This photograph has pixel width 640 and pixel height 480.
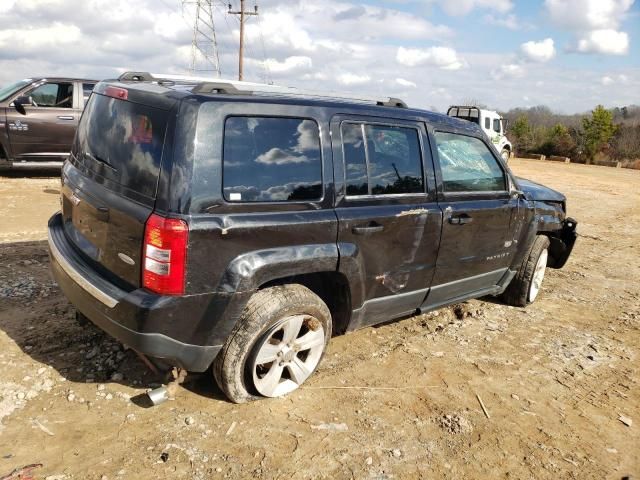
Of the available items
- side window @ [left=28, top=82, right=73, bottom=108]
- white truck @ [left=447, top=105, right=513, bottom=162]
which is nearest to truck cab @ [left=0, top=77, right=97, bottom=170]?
side window @ [left=28, top=82, right=73, bottom=108]

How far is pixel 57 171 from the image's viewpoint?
10.8 metres

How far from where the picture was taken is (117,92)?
9.85 ft

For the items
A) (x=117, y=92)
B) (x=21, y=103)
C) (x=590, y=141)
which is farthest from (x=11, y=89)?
(x=590, y=141)

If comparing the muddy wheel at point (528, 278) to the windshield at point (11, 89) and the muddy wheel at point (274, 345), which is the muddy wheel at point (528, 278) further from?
the windshield at point (11, 89)

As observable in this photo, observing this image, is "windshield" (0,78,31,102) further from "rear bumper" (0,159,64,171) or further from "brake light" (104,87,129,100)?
"brake light" (104,87,129,100)

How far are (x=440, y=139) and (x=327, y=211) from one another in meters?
1.26

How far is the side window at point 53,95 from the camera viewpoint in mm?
9438

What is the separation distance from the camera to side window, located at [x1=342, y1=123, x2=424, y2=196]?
321 centimetres

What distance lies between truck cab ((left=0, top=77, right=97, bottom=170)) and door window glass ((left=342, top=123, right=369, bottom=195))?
7.71 metres

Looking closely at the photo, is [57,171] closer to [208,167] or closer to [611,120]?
[208,167]

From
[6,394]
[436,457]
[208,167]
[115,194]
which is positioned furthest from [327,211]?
[6,394]

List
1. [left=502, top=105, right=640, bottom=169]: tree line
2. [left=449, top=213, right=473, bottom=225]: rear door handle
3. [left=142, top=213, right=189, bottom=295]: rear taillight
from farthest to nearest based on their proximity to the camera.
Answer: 1. [left=502, top=105, right=640, bottom=169]: tree line
2. [left=449, top=213, right=473, bottom=225]: rear door handle
3. [left=142, top=213, right=189, bottom=295]: rear taillight

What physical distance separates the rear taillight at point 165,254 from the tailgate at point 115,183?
63mm

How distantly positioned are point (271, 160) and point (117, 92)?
3.35 feet
